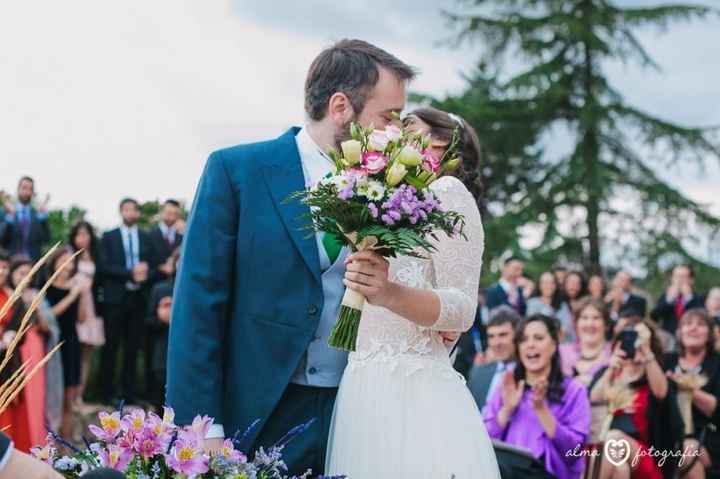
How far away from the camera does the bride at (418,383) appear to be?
2881mm

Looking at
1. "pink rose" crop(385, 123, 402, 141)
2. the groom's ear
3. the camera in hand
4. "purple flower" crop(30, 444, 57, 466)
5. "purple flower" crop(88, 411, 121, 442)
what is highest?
the groom's ear

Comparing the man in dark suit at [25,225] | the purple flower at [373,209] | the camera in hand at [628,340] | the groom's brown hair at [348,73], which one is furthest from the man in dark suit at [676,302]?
the purple flower at [373,209]

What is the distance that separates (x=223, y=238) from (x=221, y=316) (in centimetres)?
24

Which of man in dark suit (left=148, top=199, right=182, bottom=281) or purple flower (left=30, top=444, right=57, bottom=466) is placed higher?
man in dark suit (left=148, top=199, right=182, bottom=281)

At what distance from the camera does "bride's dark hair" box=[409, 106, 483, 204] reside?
3.68 metres

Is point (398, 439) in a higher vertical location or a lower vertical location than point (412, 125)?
lower

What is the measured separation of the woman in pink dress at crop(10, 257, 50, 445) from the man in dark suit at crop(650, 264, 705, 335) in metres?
7.22

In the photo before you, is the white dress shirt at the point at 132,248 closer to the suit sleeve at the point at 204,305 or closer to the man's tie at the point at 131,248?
the man's tie at the point at 131,248

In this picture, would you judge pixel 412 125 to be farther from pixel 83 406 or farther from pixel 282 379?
pixel 83 406

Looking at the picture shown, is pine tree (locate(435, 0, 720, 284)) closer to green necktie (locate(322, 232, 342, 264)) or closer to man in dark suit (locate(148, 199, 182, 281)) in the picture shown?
man in dark suit (locate(148, 199, 182, 281))

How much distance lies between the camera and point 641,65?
21.8 metres

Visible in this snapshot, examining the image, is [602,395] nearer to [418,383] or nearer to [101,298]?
[418,383]

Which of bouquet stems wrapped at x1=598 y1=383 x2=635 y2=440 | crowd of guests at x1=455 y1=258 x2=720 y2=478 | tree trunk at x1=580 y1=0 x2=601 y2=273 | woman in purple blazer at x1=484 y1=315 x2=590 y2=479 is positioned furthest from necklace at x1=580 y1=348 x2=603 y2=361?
tree trunk at x1=580 y1=0 x2=601 y2=273

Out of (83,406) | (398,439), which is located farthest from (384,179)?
(83,406)
